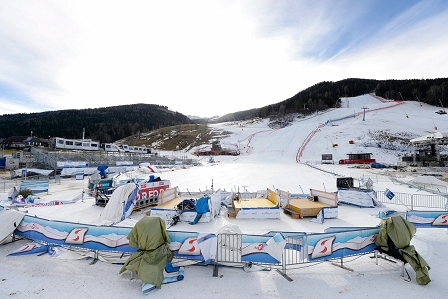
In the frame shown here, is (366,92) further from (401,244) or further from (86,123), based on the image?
(86,123)

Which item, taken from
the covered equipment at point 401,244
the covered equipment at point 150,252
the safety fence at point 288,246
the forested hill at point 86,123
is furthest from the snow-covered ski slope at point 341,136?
the forested hill at point 86,123

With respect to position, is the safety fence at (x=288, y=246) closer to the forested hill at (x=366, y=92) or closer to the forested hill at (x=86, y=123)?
the forested hill at (x=366, y=92)

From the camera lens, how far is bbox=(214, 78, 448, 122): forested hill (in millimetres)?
98562

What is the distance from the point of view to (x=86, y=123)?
13412 cm

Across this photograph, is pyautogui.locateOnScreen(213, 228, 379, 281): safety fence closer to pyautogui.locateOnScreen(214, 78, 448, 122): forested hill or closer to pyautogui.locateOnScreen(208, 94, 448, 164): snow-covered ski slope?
pyautogui.locateOnScreen(208, 94, 448, 164): snow-covered ski slope

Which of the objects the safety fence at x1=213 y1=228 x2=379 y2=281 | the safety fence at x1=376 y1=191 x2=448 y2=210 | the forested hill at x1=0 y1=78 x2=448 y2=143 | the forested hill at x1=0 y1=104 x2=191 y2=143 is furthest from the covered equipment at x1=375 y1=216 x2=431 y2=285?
the forested hill at x1=0 y1=104 x2=191 y2=143

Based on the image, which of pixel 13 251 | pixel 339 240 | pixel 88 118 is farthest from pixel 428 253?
pixel 88 118

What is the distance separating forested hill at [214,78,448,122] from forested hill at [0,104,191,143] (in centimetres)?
8510

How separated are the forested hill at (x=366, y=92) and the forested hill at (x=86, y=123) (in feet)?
279

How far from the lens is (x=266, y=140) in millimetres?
72875

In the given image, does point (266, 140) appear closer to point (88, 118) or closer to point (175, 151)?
point (175, 151)

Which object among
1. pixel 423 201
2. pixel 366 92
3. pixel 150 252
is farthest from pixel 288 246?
pixel 366 92

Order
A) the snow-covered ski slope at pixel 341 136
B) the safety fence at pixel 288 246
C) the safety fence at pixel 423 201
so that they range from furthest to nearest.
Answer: the snow-covered ski slope at pixel 341 136
the safety fence at pixel 423 201
the safety fence at pixel 288 246

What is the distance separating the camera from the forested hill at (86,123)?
120875mm
